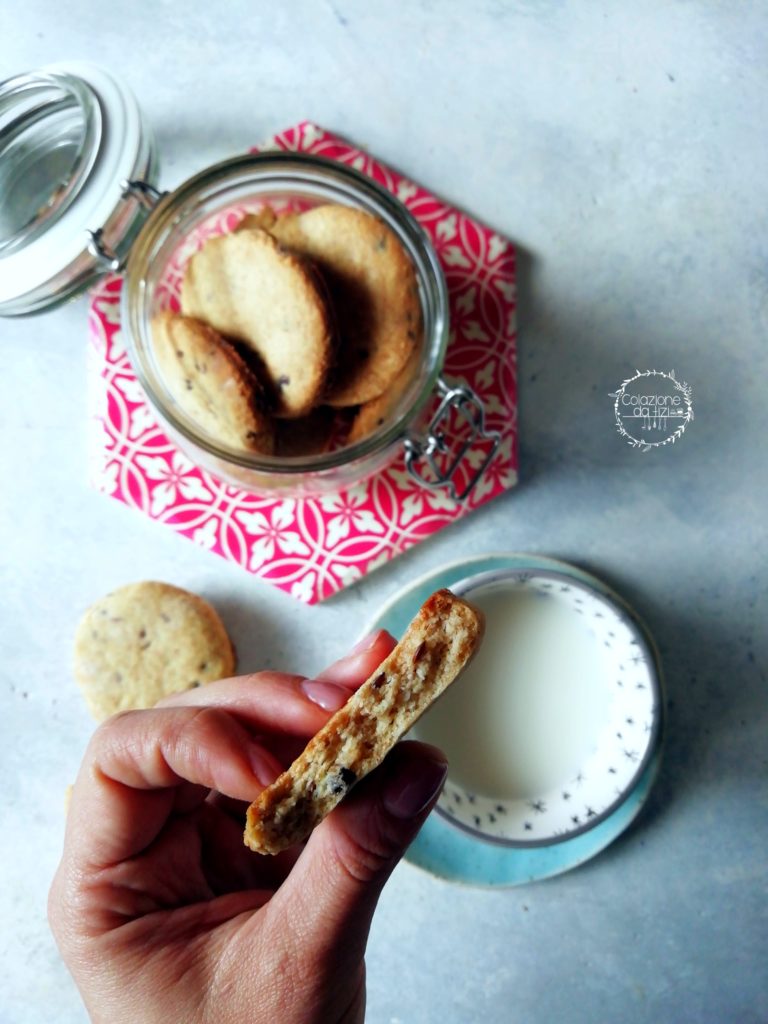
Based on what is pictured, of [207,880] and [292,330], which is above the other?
[292,330]

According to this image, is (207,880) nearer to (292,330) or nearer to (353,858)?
(353,858)

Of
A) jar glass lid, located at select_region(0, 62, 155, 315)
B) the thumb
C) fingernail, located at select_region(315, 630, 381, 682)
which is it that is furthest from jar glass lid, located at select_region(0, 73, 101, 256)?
the thumb

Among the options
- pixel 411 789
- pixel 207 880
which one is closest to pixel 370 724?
pixel 411 789

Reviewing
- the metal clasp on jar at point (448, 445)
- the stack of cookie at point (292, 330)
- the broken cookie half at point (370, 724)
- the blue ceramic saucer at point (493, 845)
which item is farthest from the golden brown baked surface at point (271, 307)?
the broken cookie half at point (370, 724)

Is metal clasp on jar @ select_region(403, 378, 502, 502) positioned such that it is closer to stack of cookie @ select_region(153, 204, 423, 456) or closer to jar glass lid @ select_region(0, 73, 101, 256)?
stack of cookie @ select_region(153, 204, 423, 456)

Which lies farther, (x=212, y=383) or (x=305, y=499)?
(x=305, y=499)

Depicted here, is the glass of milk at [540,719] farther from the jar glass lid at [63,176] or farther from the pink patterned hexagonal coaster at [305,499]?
the jar glass lid at [63,176]
